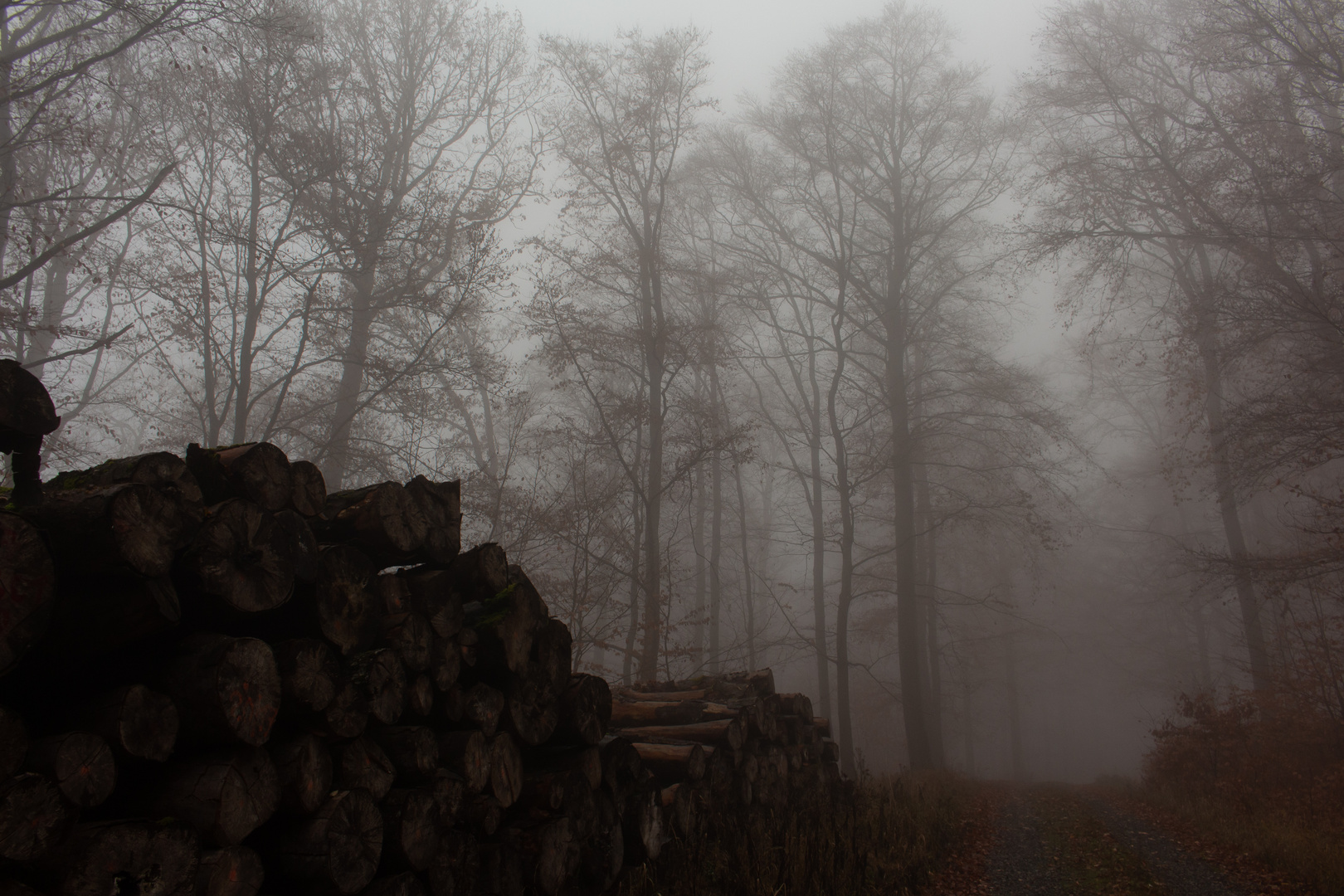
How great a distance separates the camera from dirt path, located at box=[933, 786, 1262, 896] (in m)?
6.09

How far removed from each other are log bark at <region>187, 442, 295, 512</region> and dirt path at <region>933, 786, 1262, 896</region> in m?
6.05

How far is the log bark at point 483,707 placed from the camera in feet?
12.3

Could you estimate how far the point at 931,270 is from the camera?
1795 centimetres

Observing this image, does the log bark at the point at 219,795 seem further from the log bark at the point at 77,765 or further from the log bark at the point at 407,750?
the log bark at the point at 407,750

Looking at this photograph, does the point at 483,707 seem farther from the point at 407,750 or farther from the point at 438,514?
the point at 438,514

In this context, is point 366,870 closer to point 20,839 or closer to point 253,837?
point 253,837

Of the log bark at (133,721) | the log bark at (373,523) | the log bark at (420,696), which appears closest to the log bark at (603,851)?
the log bark at (420,696)

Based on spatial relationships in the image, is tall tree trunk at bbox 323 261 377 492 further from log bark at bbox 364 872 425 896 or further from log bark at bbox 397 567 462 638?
log bark at bbox 364 872 425 896

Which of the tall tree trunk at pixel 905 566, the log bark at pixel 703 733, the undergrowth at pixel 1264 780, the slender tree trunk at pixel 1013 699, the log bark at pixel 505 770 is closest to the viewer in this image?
the log bark at pixel 505 770

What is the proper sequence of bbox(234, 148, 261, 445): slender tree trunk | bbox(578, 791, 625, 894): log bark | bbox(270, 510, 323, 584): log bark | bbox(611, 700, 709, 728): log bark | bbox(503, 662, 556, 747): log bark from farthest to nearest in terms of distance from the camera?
bbox(234, 148, 261, 445): slender tree trunk
bbox(611, 700, 709, 728): log bark
bbox(578, 791, 625, 894): log bark
bbox(503, 662, 556, 747): log bark
bbox(270, 510, 323, 584): log bark

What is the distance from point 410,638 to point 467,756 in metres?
0.71

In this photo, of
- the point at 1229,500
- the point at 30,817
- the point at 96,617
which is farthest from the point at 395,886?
the point at 1229,500

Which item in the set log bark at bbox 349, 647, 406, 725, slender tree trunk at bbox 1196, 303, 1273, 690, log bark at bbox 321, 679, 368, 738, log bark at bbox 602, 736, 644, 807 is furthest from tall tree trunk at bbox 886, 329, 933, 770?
log bark at bbox 321, 679, 368, 738

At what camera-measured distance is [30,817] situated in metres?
2.03
